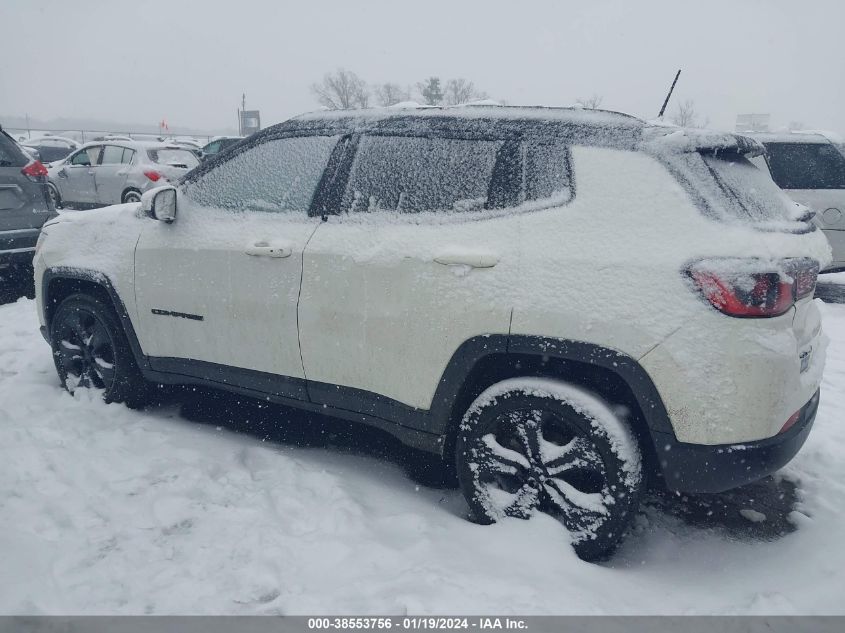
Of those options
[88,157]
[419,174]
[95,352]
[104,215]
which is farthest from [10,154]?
[88,157]

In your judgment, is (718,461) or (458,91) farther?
(458,91)

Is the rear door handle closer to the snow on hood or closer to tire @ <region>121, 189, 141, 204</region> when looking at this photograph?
the snow on hood

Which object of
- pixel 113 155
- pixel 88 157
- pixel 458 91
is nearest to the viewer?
pixel 113 155

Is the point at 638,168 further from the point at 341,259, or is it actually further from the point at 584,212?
the point at 341,259

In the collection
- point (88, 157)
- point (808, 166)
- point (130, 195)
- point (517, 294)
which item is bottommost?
point (130, 195)

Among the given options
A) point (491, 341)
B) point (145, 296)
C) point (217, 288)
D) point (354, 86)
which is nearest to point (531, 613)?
point (491, 341)

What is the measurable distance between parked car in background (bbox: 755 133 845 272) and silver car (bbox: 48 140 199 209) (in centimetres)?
978

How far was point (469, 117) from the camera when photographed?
283cm

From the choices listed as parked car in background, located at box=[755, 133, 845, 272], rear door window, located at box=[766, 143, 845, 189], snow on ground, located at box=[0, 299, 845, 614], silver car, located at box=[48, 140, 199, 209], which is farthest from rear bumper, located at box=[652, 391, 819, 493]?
silver car, located at box=[48, 140, 199, 209]

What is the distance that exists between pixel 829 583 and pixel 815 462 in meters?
1.19

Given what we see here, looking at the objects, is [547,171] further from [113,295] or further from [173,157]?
[173,157]

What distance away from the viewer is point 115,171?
12117 millimetres
